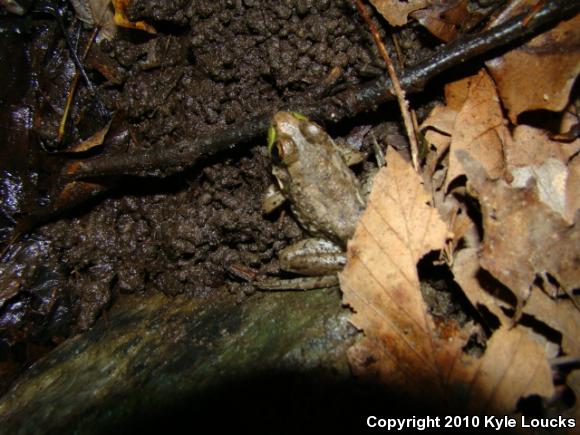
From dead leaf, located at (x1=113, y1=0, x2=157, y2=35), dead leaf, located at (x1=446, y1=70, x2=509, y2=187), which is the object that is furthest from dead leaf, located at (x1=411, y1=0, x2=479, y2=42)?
dead leaf, located at (x1=113, y1=0, x2=157, y2=35)

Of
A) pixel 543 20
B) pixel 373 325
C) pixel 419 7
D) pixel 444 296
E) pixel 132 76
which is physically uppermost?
pixel 132 76

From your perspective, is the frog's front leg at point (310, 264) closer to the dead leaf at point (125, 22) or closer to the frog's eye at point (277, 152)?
the frog's eye at point (277, 152)

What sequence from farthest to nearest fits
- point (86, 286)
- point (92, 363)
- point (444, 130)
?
point (86, 286) < point (92, 363) < point (444, 130)

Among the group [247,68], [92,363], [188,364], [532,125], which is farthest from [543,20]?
[92,363]

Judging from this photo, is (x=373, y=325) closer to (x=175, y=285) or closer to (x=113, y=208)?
(x=175, y=285)

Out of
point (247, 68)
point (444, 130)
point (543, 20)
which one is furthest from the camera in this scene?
point (247, 68)

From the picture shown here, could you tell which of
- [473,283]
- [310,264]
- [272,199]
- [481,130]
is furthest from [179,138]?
[473,283]

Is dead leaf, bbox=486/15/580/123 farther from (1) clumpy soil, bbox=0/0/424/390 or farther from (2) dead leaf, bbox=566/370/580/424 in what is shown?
(2) dead leaf, bbox=566/370/580/424
